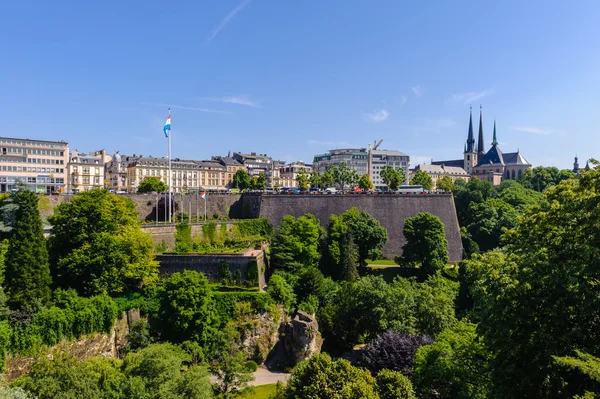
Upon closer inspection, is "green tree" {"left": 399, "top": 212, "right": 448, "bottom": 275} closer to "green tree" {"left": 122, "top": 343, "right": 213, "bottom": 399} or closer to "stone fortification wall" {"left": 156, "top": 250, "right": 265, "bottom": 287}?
"stone fortification wall" {"left": 156, "top": 250, "right": 265, "bottom": 287}

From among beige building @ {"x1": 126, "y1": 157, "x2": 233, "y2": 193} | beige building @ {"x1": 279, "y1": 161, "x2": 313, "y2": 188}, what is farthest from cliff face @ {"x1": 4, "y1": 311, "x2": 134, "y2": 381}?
beige building @ {"x1": 279, "y1": 161, "x2": 313, "y2": 188}

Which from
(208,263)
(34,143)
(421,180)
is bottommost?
(208,263)

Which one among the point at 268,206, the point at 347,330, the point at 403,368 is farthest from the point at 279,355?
the point at 268,206

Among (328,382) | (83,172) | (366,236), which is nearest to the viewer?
(328,382)

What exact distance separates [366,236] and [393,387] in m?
29.2

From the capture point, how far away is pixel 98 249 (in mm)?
31969

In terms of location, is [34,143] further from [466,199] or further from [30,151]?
[466,199]

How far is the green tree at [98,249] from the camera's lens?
3145 centimetres

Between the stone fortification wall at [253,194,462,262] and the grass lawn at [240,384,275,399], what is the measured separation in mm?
29584

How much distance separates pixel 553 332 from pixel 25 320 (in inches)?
1083

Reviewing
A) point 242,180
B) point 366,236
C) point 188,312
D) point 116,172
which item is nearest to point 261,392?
point 188,312

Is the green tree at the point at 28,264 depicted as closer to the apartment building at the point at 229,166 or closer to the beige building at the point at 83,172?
the beige building at the point at 83,172

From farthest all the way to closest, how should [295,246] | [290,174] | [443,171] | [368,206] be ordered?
[443,171], [290,174], [368,206], [295,246]

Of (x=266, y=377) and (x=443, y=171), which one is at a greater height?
(x=443, y=171)
